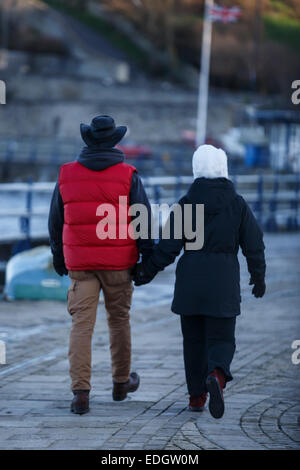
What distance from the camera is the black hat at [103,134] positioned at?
6.57 meters

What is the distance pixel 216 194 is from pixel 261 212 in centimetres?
1480

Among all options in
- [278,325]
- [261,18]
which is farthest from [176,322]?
[261,18]

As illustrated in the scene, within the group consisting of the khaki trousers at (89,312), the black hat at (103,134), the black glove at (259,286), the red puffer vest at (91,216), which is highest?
the black hat at (103,134)

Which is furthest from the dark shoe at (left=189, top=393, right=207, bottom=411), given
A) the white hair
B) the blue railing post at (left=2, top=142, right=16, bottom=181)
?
the blue railing post at (left=2, top=142, right=16, bottom=181)

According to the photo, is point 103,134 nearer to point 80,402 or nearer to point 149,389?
point 80,402

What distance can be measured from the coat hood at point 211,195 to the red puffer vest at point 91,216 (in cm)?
42

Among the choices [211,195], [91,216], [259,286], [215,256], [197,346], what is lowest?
[197,346]

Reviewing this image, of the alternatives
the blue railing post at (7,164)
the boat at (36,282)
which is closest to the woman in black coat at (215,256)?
the boat at (36,282)

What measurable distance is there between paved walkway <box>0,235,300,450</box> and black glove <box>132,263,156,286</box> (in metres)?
0.72

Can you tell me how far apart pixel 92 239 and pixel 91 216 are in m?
0.13

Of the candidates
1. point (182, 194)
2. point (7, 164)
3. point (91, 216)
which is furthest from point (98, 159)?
point (7, 164)

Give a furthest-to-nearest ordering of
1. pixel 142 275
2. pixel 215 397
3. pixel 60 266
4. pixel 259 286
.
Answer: pixel 60 266
pixel 142 275
pixel 259 286
pixel 215 397

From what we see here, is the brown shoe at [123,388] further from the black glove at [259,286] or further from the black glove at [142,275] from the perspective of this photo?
the black glove at [259,286]

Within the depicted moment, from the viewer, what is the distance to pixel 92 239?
21.3 ft
